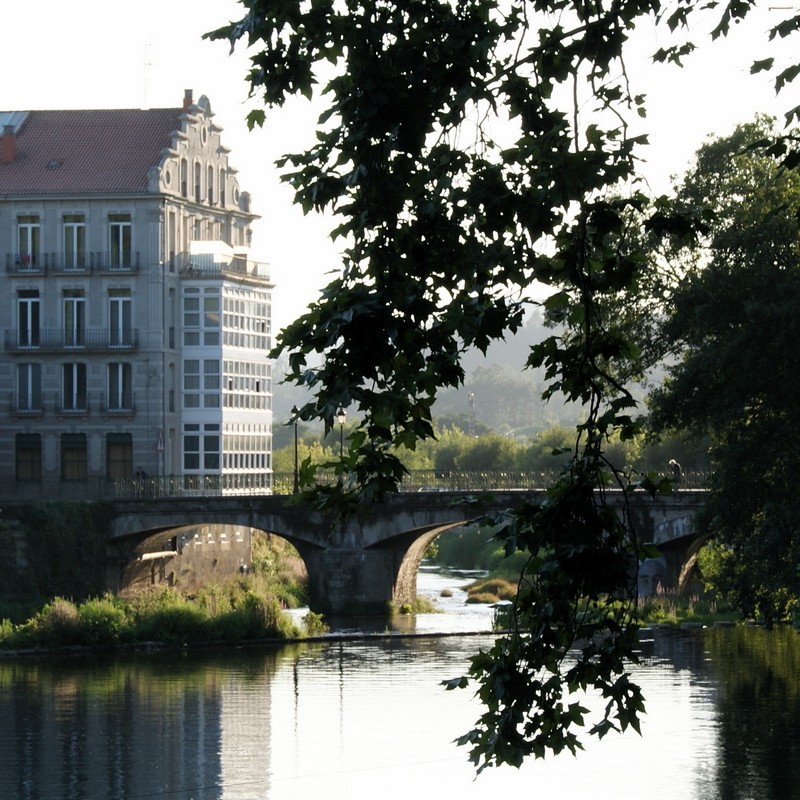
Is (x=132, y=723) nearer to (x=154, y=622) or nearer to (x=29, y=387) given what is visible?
(x=154, y=622)

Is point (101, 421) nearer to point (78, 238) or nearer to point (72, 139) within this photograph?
point (78, 238)

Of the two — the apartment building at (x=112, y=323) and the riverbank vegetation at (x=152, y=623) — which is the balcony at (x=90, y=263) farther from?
the riverbank vegetation at (x=152, y=623)

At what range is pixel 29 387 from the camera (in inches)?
2933

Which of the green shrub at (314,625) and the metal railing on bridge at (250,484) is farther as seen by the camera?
the metal railing on bridge at (250,484)

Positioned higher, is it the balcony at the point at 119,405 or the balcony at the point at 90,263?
the balcony at the point at 90,263

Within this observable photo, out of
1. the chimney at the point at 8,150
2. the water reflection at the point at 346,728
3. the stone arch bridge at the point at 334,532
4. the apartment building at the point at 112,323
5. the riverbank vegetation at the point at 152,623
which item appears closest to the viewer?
the water reflection at the point at 346,728

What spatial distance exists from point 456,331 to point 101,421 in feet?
210

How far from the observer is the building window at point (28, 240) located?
73.9 m

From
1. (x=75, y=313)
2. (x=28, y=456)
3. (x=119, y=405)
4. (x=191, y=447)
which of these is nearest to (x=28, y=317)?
(x=75, y=313)

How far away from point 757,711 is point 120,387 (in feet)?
129

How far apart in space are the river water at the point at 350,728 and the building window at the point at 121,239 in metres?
21.6

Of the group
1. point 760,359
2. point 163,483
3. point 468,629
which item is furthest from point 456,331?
point 163,483

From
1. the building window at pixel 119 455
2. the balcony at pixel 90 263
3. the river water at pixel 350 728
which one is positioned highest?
the balcony at pixel 90 263

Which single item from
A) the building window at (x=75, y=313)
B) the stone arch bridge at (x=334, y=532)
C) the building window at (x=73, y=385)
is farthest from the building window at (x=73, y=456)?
the stone arch bridge at (x=334, y=532)
